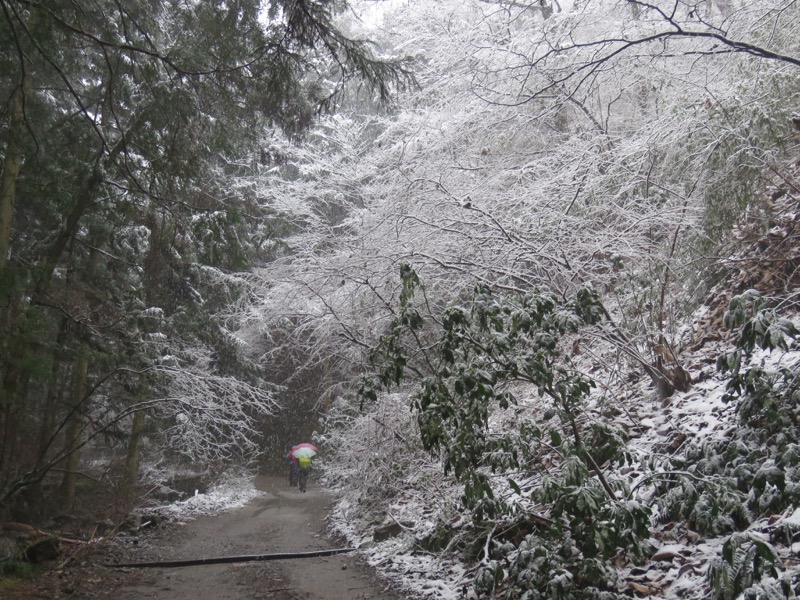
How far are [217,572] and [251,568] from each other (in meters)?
0.46

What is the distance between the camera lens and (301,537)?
1065 centimetres

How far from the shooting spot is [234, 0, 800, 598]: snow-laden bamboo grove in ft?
19.6

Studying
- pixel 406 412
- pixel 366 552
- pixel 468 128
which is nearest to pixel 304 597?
pixel 366 552

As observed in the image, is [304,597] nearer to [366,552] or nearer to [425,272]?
[366,552]

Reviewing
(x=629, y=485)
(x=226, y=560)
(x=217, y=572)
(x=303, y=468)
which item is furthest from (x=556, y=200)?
(x=303, y=468)

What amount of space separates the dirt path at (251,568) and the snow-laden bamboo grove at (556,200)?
0.74 metres

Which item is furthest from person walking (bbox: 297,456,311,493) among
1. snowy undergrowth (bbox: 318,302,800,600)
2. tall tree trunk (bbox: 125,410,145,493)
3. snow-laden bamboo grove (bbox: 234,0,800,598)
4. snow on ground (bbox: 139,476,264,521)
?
snow-laden bamboo grove (bbox: 234,0,800,598)

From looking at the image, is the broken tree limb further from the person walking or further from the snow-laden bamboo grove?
the person walking

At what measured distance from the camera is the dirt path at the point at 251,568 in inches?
262

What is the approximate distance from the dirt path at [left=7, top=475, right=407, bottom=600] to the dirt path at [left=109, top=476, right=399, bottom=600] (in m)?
0.01

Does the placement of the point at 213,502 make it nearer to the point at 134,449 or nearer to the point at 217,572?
the point at 134,449

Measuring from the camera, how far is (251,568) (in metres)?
7.95

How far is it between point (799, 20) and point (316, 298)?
24.1ft

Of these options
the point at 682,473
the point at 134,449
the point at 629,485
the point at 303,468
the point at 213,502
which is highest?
the point at 134,449
